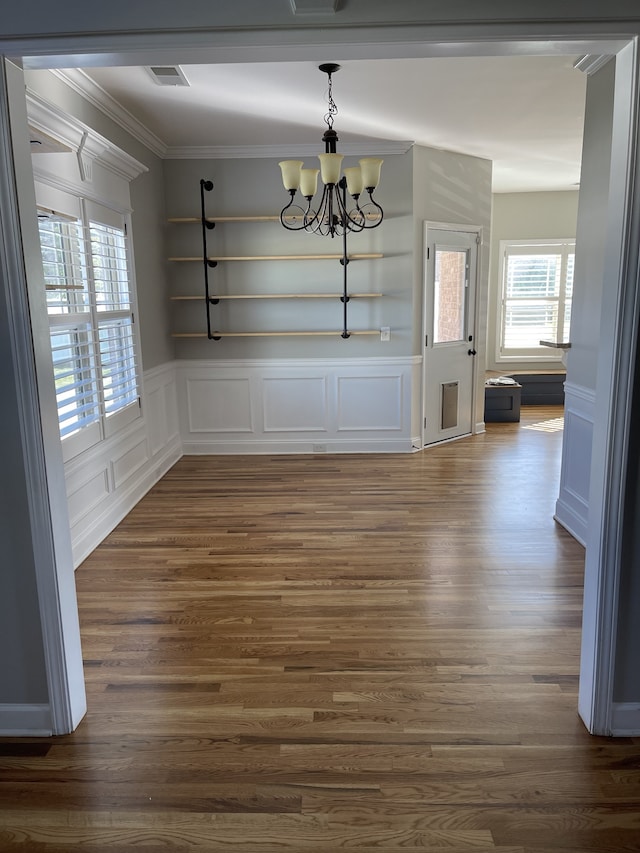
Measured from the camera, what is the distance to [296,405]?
5.73 m

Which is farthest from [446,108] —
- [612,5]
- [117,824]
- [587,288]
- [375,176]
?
[117,824]

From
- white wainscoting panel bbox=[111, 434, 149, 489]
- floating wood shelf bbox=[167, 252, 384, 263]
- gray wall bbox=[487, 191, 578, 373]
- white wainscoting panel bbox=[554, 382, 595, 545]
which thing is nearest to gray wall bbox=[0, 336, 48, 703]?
white wainscoting panel bbox=[111, 434, 149, 489]

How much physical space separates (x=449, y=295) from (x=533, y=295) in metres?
3.12

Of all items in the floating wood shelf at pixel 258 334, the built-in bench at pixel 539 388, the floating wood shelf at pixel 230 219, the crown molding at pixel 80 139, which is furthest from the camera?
the built-in bench at pixel 539 388

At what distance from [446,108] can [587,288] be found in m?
1.72

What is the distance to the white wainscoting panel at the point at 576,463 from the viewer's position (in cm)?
358

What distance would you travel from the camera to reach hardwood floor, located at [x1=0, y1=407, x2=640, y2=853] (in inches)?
68.4

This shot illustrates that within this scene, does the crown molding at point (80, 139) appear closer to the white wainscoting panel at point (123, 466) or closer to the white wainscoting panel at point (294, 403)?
the white wainscoting panel at point (123, 466)

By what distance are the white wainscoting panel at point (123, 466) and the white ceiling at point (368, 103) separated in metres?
1.96

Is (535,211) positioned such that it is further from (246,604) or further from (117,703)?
(117,703)

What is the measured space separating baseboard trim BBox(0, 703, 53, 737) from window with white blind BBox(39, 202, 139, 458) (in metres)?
1.51

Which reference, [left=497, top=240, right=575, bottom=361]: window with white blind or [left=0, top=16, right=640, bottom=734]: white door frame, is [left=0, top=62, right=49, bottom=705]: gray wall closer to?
[left=0, top=16, right=640, bottom=734]: white door frame

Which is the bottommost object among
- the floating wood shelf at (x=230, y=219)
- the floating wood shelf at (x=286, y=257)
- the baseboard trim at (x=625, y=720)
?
the baseboard trim at (x=625, y=720)

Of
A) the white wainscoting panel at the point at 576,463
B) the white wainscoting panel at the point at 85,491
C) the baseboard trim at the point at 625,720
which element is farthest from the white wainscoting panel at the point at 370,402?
the baseboard trim at the point at 625,720
